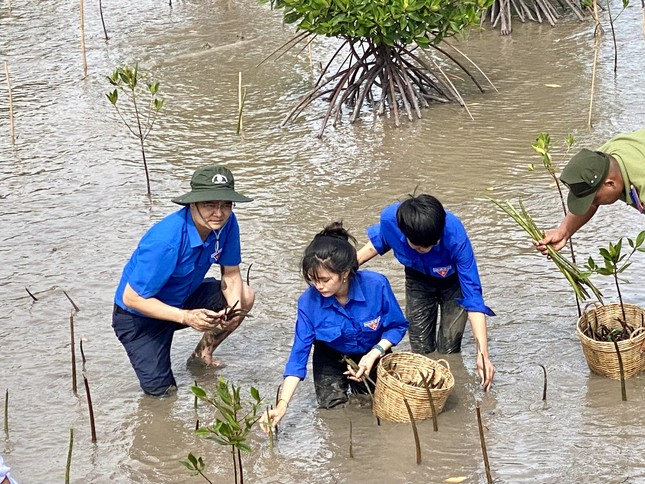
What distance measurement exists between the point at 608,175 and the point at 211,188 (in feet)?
5.70

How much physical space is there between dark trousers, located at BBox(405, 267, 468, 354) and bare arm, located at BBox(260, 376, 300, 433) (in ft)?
3.46

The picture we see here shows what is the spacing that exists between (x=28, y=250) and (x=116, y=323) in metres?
2.07

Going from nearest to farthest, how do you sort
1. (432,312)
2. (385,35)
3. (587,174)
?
(587,174) → (432,312) → (385,35)

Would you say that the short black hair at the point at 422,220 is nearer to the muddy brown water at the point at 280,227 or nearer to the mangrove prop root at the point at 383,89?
the muddy brown water at the point at 280,227

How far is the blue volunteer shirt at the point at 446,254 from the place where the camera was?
4605mm

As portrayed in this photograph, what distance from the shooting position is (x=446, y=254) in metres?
4.75

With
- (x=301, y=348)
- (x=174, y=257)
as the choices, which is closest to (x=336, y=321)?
(x=301, y=348)

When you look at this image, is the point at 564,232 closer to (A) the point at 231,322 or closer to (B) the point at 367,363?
(B) the point at 367,363

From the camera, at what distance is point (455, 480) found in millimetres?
3965

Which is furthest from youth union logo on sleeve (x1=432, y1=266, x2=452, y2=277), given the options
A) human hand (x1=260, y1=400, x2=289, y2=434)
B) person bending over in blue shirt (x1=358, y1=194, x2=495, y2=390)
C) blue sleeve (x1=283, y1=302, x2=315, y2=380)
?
human hand (x1=260, y1=400, x2=289, y2=434)

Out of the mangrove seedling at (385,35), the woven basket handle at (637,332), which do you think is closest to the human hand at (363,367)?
the woven basket handle at (637,332)

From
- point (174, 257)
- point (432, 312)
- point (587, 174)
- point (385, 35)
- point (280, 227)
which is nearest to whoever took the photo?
point (587, 174)

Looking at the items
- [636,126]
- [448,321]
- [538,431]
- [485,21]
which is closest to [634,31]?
[485,21]

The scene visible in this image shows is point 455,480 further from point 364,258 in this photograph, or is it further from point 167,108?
point 167,108
